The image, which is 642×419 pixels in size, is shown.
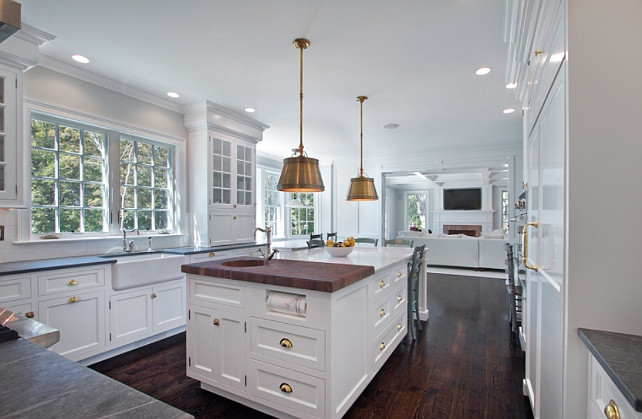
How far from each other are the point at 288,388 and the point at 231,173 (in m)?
3.32

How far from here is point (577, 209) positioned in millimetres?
979

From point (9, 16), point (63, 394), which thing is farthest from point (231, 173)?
point (63, 394)

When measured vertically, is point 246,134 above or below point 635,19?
above

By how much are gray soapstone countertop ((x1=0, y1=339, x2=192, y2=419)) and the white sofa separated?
24.1ft

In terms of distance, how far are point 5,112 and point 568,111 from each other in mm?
3616

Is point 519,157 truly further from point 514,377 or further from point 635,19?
point 635,19

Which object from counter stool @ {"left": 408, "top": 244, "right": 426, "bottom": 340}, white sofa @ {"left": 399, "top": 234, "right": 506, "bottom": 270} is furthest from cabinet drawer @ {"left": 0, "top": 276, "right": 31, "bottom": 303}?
white sofa @ {"left": 399, "top": 234, "right": 506, "bottom": 270}

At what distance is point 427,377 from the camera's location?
259 cm

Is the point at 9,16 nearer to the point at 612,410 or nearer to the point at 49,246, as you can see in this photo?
the point at 612,410

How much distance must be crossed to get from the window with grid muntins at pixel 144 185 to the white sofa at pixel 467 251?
5.53 m

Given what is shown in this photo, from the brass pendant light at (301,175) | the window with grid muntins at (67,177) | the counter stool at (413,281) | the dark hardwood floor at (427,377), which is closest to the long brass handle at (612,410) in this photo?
the dark hardwood floor at (427,377)

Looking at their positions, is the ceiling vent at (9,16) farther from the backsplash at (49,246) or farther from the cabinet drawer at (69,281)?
the backsplash at (49,246)

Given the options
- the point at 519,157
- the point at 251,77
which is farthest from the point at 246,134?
the point at 519,157

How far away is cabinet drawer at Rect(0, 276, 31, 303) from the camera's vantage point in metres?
2.30
